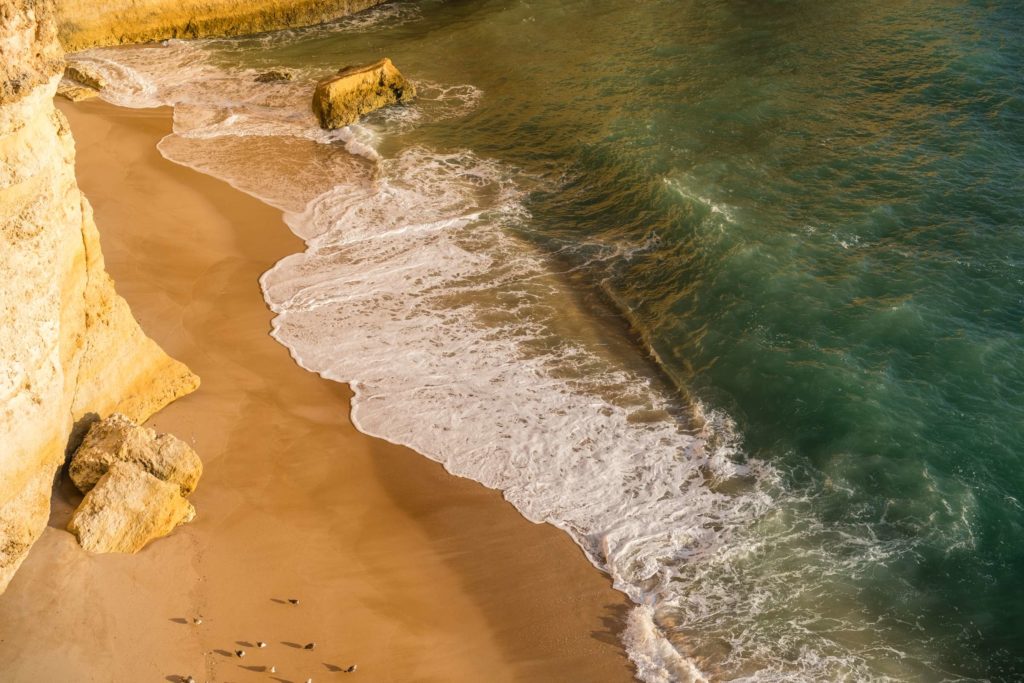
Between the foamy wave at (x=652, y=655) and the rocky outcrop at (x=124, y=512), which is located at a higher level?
the rocky outcrop at (x=124, y=512)

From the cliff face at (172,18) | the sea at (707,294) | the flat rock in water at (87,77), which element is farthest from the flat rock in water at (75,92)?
the cliff face at (172,18)

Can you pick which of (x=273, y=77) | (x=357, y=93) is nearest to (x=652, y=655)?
(x=357, y=93)

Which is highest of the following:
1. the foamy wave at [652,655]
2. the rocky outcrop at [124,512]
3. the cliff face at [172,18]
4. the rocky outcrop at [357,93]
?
the cliff face at [172,18]

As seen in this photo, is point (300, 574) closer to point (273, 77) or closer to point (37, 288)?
point (37, 288)

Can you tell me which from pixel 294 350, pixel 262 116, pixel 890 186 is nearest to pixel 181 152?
pixel 262 116

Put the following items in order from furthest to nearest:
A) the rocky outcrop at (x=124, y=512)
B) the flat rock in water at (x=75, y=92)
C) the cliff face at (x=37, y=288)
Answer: the flat rock in water at (x=75, y=92)
the rocky outcrop at (x=124, y=512)
the cliff face at (x=37, y=288)

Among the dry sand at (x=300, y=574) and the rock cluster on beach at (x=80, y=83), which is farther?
the rock cluster on beach at (x=80, y=83)

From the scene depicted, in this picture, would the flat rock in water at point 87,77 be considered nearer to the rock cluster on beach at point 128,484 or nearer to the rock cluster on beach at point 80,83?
the rock cluster on beach at point 80,83
